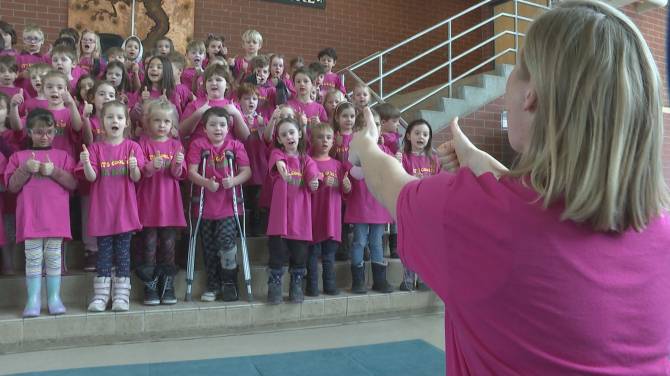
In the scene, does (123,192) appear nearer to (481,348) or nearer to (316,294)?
(316,294)

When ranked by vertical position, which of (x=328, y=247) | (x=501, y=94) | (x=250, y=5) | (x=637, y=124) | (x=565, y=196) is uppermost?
(x=250, y=5)

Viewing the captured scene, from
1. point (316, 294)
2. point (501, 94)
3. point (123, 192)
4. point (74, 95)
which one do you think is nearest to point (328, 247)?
point (316, 294)

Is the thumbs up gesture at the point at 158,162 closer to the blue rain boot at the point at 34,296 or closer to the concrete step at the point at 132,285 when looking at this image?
the concrete step at the point at 132,285

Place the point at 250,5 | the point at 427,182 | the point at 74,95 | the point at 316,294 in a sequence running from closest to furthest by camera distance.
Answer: the point at 427,182, the point at 316,294, the point at 74,95, the point at 250,5

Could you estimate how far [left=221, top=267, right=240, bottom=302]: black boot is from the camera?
4219mm

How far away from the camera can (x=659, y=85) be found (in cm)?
89

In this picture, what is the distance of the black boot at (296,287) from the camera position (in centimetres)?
432

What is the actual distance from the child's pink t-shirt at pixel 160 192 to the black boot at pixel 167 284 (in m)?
0.33

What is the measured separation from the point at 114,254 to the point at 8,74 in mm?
2176

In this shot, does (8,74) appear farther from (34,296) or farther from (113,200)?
(34,296)

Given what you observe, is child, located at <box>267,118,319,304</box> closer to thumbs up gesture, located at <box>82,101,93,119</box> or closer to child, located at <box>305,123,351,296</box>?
child, located at <box>305,123,351,296</box>

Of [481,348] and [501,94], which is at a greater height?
[501,94]

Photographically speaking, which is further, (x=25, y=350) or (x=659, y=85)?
(x=25, y=350)

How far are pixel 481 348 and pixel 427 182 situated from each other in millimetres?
290
